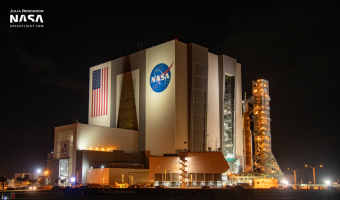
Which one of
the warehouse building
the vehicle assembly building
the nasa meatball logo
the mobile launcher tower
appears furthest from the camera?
the mobile launcher tower

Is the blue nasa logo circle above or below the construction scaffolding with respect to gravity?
above

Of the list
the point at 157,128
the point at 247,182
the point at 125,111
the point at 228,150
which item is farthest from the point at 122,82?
the point at 247,182

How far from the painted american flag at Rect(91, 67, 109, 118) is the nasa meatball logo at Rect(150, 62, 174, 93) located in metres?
20.5

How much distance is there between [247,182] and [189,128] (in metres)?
18.9

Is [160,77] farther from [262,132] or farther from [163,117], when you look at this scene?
[262,132]

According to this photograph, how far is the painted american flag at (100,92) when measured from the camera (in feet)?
359

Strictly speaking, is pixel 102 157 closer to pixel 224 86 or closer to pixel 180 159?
pixel 180 159

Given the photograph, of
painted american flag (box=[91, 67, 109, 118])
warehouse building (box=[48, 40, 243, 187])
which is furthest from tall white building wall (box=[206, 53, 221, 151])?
painted american flag (box=[91, 67, 109, 118])

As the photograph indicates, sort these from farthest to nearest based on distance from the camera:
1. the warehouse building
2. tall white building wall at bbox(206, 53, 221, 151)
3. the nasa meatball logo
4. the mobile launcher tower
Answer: the mobile launcher tower → tall white building wall at bbox(206, 53, 221, 151) → the nasa meatball logo → the warehouse building

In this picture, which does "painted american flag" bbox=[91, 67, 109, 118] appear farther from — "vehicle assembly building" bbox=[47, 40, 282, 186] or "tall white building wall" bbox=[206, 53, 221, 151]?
"tall white building wall" bbox=[206, 53, 221, 151]

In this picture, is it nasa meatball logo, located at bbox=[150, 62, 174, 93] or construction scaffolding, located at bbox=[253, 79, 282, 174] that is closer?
nasa meatball logo, located at bbox=[150, 62, 174, 93]

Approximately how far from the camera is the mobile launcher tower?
97250 millimetres

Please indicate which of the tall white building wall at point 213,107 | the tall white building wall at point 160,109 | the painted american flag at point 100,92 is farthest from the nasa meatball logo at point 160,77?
the painted american flag at point 100,92

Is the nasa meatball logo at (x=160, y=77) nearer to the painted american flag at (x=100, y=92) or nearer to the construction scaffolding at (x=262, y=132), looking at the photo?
the painted american flag at (x=100, y=92)
